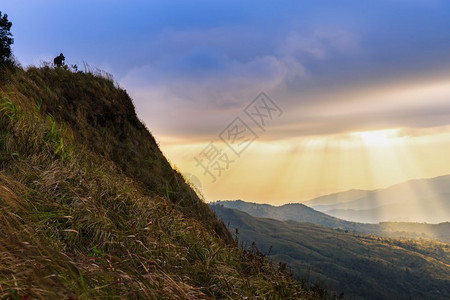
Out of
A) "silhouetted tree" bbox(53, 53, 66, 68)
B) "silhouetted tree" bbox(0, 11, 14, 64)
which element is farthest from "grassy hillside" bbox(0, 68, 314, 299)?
"silhouetted tree" bbox(53, 53, 66, 68)

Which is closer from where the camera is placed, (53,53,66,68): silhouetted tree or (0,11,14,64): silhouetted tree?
(0,11,14,64): silhouetted tree

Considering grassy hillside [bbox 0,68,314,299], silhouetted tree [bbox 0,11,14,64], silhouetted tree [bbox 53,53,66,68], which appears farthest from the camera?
silhouetted tree [bbox 53,53,66,68]

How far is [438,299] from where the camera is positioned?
194625 millimetres

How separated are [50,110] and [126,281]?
9921 mm

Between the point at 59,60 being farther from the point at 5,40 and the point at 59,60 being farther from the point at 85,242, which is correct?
the point at 85,242

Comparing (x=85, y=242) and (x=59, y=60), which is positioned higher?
(x=59, y=60)

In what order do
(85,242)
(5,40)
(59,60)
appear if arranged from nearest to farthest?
(85,242), (5,40), (59,60)

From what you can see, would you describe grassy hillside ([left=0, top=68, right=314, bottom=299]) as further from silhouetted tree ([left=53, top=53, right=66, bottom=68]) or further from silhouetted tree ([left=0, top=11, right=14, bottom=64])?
silhouetted tree ([left=53, top=53, right=66, bottom=68])

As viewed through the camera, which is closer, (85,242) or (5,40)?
(85,242)

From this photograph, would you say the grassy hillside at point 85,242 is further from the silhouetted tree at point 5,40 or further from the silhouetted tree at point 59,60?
the silhouetted tree at point 59,60

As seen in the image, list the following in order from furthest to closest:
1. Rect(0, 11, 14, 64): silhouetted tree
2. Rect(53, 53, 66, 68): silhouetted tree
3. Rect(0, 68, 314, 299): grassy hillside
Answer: Rect(53, 53, 66, 68): silhouetted tree → Rect(0, 11, 14, 64): silhouetted tree → Rect(0, 68, 314, 299): grassy hillside

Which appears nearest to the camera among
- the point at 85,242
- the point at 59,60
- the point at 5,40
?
the point at 85,242

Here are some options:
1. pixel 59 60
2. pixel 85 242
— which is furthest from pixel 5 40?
pixel 85 242

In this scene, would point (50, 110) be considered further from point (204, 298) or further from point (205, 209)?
point (204, 298)
